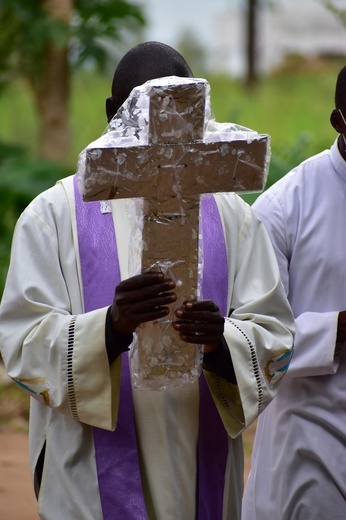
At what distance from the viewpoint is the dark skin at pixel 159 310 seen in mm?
3621

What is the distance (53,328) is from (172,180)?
2.04 feet

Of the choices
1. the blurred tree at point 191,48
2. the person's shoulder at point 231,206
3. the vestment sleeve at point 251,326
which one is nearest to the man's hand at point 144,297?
the vestment sleeve at point 251,326

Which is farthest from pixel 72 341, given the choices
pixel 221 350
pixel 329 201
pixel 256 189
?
pixel 329 201

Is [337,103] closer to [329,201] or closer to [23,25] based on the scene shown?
[329,201]

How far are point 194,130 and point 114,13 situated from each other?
28.9 feet

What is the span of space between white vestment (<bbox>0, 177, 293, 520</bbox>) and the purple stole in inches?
1.1

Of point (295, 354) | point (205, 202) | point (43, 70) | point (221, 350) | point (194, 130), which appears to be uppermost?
point (194, 130)

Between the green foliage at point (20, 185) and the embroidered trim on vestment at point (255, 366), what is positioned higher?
the embroidered trim on vestment at point (255, 366)

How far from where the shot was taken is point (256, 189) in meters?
3.77

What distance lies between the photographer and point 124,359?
4.07 meters

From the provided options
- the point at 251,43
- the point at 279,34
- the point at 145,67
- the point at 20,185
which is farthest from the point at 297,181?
the point at 279,34

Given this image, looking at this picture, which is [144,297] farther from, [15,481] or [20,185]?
[20,185]

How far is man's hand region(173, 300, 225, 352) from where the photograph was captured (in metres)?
3.70

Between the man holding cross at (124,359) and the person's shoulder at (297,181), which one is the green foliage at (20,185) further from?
the man holding cross at (124,359)
